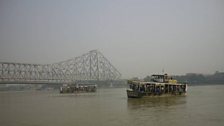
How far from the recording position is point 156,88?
41344mm

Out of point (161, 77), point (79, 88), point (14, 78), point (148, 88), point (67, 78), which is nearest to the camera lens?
point (148, 88)

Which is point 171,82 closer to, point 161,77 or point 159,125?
point 161,77

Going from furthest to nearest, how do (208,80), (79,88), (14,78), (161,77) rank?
(208,80) → (14,78) → (79,88) → (161,77)

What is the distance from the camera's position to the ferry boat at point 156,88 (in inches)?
1570

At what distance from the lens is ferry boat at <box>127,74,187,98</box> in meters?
39.9

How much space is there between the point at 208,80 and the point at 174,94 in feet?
352

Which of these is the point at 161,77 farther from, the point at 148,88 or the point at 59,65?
the point at 59,65

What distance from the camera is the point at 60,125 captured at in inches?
725

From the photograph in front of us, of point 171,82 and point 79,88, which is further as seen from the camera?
point 79,88

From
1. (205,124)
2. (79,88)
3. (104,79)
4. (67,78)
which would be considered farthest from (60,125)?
(104,79)

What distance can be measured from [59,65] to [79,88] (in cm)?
5337

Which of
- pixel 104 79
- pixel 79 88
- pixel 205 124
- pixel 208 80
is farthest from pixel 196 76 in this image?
pixel 205 124

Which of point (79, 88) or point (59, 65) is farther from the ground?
point (59, 65)

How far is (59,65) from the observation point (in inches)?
5221
